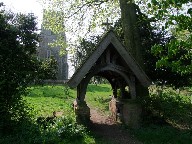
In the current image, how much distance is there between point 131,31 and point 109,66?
5.11 m

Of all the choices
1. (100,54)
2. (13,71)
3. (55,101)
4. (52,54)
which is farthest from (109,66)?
(52,54)

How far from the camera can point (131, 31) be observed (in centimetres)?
1833

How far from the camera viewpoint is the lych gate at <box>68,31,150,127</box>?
43.4 ft

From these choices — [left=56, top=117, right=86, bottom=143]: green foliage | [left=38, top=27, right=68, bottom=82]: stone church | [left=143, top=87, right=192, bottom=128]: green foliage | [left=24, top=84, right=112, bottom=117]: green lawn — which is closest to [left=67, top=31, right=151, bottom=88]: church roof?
[left=143, top=87, right=192, bottom=128]: green foliage

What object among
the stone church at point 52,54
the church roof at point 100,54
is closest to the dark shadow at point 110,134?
the church roof at point 100,54

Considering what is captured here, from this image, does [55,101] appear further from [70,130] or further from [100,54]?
[70,130]

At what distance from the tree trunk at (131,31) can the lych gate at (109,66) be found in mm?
3344

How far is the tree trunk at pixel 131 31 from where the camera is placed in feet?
58.7

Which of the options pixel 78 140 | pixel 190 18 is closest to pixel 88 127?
pixel 78 140

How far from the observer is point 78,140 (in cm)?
1191

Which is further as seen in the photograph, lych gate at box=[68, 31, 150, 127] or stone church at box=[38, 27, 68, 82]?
stone church at box=[38, 27, 68, 82]

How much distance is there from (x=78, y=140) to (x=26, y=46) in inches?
218

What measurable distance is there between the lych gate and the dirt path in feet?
3.63

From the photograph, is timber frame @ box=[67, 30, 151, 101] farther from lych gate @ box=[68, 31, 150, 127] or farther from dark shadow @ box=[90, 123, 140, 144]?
dark shadow @ box=[90, 123, 140, 144]
